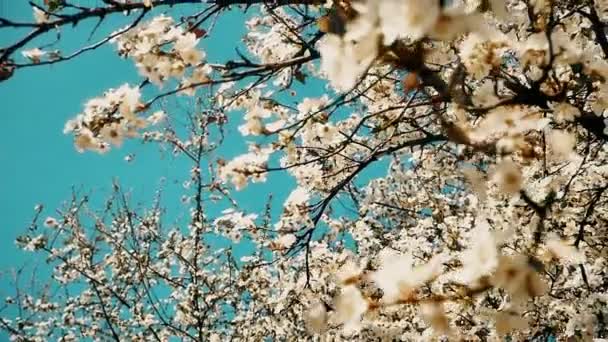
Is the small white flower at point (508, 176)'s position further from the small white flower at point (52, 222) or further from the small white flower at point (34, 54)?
the small white flower at point (52, 222)

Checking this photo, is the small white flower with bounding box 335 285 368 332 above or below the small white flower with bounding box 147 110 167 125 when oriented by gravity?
below

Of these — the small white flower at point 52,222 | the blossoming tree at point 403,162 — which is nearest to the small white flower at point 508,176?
the blossoming tree at point 403,162

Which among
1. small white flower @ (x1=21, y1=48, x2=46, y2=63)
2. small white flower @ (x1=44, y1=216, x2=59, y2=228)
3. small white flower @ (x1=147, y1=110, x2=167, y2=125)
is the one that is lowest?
small white flower @ (x1=147, y1=110, x2=167, y2=125)

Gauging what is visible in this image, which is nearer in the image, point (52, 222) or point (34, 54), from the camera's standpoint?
point (34, 54)

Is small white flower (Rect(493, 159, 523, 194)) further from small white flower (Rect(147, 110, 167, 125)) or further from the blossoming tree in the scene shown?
small white flower (Rect(147, 110, 167, 125))

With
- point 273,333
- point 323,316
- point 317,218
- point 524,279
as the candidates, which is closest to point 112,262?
point 273,333

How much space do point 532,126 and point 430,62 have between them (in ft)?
3.65

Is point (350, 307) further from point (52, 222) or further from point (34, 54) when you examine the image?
point (52, 222)

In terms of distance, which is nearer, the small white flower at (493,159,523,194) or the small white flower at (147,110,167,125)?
the small white flower at (493,159,523,194)

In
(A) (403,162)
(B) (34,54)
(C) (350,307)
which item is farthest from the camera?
(A) (403,162)

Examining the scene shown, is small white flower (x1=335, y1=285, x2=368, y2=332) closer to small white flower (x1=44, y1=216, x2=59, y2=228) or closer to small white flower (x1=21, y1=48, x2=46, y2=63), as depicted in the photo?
small white flower (x1=21, y1=48, x2=46, y2=63)

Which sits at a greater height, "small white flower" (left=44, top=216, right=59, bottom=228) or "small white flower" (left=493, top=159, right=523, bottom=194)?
"small white flower" (left=44, top=216, right=59, bottom=228)

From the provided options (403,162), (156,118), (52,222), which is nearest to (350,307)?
(156,118)

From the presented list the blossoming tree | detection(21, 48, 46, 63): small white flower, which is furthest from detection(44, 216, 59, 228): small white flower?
detection(21, 48, 46, 63): small white flower
